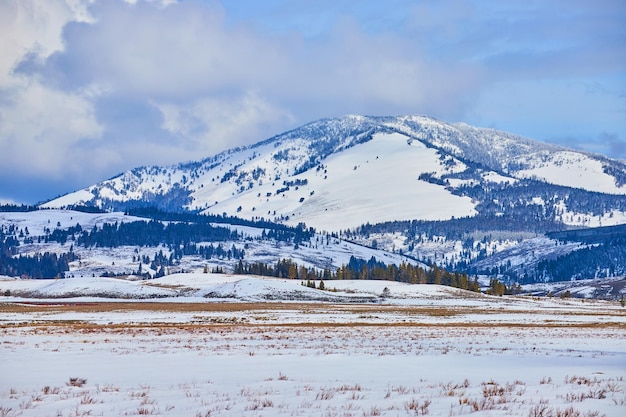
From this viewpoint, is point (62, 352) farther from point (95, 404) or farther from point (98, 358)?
point (95, 404)

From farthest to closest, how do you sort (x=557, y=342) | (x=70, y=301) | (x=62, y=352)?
(x=70, y=301) → (x=557, y=342) → (x=62, y=352)

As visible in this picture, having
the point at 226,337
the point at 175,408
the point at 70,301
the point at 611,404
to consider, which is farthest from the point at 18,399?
the point at 70,301

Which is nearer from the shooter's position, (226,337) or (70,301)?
(226,337)

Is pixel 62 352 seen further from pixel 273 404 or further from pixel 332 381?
pixel 273 404

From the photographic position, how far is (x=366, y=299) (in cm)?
16225

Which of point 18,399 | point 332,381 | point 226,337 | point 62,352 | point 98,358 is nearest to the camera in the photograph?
point 18,399

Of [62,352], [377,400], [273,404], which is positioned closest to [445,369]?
[377,400]

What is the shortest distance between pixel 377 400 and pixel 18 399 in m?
10.4

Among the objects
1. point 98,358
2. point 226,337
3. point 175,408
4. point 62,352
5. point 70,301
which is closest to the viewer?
point 175,408

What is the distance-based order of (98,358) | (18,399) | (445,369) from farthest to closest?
1. (98,358)
2. (445,369)
3. (18,399)

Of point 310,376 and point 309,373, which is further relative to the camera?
point 309,373

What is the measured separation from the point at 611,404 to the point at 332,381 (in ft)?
31.3

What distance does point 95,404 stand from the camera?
20.5 meters

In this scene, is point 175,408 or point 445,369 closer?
point 175,408
